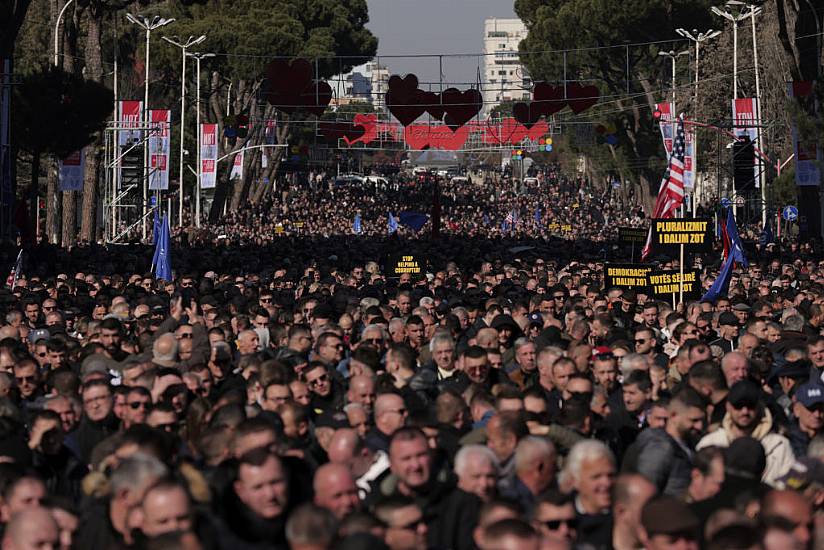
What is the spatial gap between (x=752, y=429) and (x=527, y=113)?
1951 inches

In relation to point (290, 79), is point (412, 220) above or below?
below

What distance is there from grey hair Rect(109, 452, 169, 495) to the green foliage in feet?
109

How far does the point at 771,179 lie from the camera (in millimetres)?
63969

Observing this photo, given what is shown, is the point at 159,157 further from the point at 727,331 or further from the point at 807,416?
the point at 807,416

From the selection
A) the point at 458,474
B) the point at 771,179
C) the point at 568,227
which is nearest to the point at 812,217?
the point at 771,179

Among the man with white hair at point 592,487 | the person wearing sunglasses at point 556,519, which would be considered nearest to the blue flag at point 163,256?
the man with white hair at point 592,487

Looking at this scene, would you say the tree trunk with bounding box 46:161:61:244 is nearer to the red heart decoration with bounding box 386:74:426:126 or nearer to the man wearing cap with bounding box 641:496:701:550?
the red heart decoration with bounding box 386:74:426:126

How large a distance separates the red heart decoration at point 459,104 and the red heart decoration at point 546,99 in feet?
7.36

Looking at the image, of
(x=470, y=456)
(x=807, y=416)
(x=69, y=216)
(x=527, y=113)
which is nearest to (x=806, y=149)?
(x=69, y=216)

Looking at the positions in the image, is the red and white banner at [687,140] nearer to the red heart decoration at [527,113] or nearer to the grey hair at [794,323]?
the red heart decoration at [527,113]

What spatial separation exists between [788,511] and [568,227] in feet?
220

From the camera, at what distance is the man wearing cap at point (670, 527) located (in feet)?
19.6

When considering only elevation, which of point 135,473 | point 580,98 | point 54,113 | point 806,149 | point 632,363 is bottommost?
point 632,363

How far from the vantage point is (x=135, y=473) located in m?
7.00
